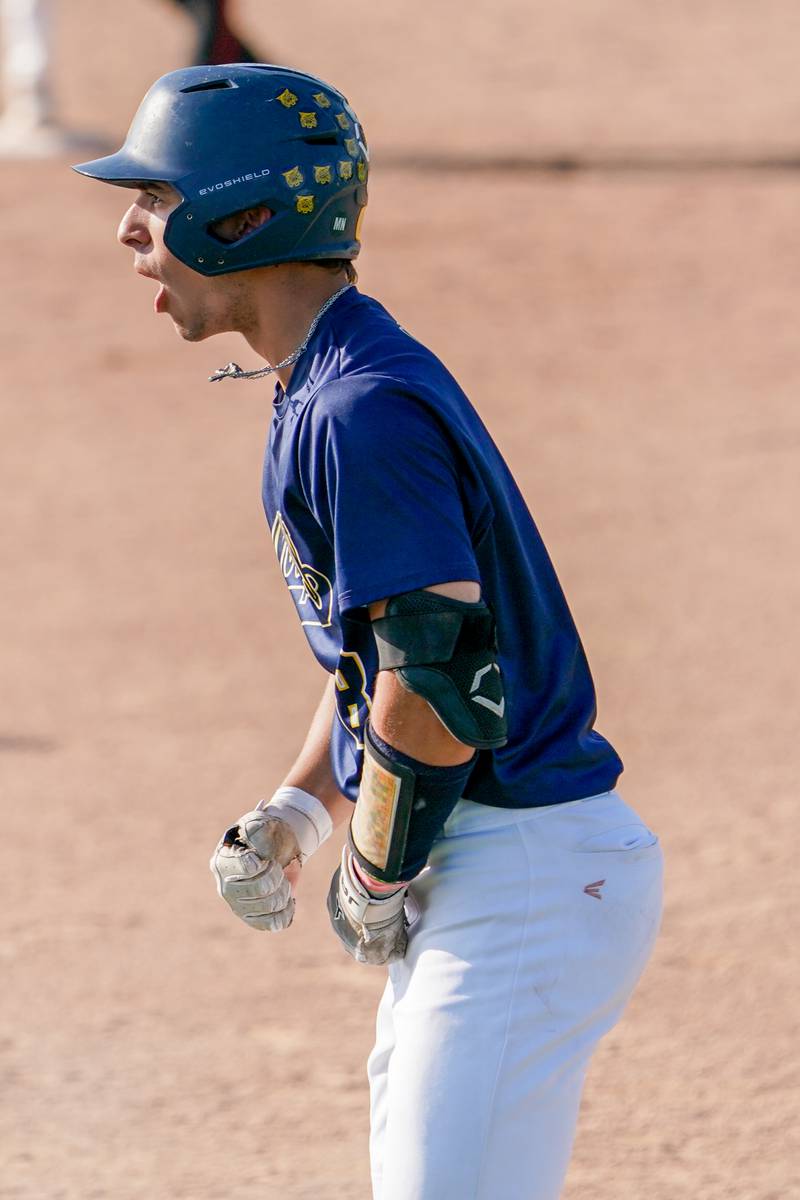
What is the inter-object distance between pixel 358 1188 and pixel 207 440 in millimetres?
8032

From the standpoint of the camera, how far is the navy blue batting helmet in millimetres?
2828

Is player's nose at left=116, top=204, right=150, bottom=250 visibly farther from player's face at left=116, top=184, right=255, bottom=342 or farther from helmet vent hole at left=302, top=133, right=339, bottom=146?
helmet vent hole at left=302, top=133, right=339, bottom=146

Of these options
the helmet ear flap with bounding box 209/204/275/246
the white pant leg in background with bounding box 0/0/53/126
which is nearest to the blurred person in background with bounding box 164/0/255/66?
the white pant leg in background with bounding box 0/0/53/126

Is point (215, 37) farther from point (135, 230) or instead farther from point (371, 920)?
point (371, 920)

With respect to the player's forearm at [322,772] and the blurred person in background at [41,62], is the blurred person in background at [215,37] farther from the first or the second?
the player's forearm at [322,772]

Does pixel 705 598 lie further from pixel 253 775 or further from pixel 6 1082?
Result: pixel 6 1082

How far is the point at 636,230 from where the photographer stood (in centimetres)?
1555

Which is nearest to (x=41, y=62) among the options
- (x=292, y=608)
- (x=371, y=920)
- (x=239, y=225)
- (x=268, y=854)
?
(x=292, y=608)

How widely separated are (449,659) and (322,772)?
2.25ft

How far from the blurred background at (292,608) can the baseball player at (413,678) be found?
168 centimetres

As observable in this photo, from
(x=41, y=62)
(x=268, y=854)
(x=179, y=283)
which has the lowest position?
(x=41, y=62)

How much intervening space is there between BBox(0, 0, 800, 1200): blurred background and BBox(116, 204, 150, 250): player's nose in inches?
89.5

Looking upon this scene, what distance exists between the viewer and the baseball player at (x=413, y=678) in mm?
2557

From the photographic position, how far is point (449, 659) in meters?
2.57
